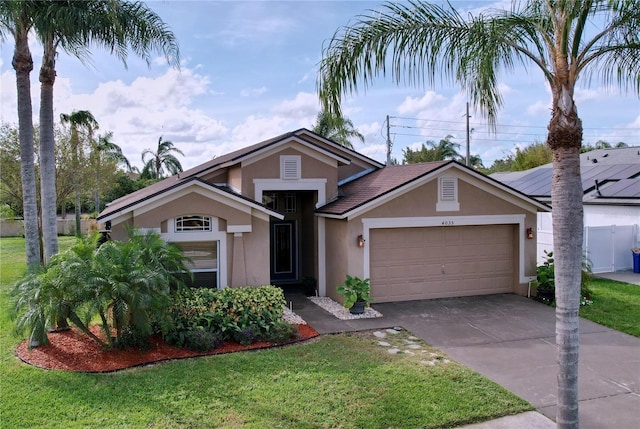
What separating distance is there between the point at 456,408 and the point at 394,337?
3.60 metres

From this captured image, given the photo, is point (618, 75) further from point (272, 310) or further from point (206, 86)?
point (206, 86)

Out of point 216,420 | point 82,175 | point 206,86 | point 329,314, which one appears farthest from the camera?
point 82,175

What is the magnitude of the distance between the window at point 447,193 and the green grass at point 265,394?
568 centimetres

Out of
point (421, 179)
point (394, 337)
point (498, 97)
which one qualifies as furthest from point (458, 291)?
point (498, 97)

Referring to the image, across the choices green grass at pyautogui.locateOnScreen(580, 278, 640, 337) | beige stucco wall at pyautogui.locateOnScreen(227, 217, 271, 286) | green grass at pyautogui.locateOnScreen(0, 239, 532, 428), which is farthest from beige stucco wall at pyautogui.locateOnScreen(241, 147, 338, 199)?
green grass at pyautogui.locateOnScreen(580, 278, 640, 337)

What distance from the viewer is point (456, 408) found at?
7.00 m

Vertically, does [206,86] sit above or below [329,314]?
above

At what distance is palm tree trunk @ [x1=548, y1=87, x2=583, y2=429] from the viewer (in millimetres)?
5547

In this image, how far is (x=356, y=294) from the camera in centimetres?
1248

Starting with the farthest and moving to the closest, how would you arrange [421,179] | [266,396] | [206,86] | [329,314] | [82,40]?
[206,86] < [421,179] < [329,314] < [82,40] < [266,396]

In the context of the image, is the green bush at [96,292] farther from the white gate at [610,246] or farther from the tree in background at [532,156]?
the tree in background at [532,156]

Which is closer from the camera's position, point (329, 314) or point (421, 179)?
point (329, 314)

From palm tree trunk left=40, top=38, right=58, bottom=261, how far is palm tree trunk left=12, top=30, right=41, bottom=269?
0.72 feet

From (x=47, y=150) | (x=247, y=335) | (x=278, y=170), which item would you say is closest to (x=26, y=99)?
(x=47, y=150)
